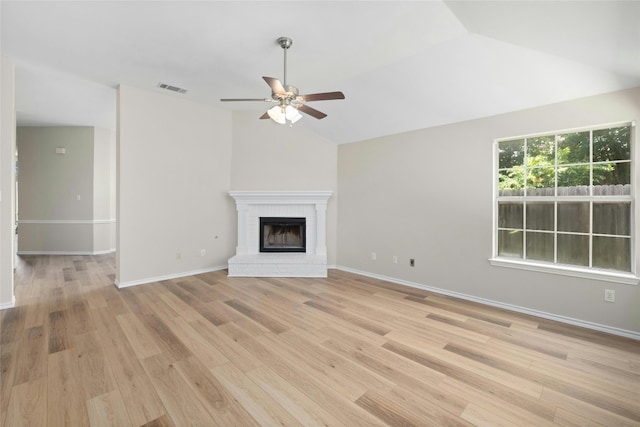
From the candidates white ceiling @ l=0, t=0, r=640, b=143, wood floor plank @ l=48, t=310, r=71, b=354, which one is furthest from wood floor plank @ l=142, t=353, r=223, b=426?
white ceiling @ l=0, t=0, r=640, b=143

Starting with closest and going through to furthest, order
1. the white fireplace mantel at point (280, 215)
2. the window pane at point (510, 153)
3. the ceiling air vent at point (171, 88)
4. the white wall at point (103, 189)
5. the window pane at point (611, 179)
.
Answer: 1. the window pane at point (611, 179)
2. the window pane at point (510, 153)
3. the ceiling air vent at point (171, 88)
4. the white fireplace mantel at point (280, 215)
5. the white wall at point (103, 189)

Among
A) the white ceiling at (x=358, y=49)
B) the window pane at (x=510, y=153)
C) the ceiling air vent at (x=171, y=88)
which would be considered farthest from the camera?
the ceiling air vent at (x=171, y=88)

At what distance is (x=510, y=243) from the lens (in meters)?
3.39

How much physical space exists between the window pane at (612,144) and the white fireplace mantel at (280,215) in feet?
11.2

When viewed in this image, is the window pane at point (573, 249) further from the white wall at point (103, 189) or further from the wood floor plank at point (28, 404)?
the white wall at point (103, 189)

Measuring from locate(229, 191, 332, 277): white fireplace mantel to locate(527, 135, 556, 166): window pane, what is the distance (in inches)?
113

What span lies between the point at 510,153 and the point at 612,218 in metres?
1.17

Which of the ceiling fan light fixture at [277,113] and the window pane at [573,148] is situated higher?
the ceiling fan light fixture at [277,113]

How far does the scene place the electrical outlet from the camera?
2646mm

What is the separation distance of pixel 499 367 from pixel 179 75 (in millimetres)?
4647

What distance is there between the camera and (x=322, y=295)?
12.1ft

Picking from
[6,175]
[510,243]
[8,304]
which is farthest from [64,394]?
[510,243]

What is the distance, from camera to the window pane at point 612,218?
268cm

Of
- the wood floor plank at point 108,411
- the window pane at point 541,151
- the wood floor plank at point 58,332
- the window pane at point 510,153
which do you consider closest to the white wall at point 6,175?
the wood floor plank at point 58,332
